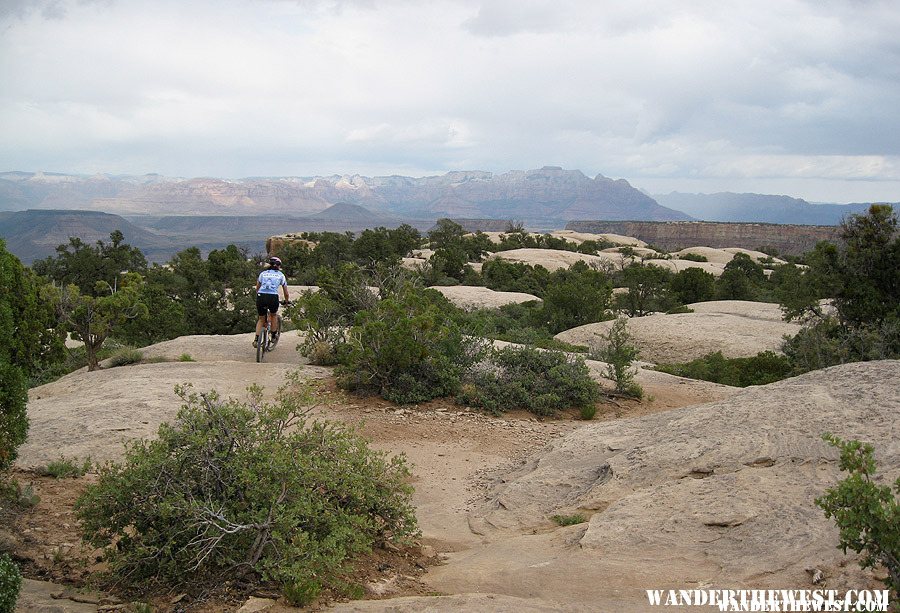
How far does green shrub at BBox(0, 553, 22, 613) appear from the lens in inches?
164

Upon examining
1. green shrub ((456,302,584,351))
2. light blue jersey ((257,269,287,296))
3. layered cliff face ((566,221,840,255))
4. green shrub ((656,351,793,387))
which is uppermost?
layered cliff face ((566,221,840,255))

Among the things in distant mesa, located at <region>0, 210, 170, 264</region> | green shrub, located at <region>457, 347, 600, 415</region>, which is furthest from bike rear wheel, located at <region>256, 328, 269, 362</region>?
distant mesa, located at <region>0, 210, 170, 264</region>

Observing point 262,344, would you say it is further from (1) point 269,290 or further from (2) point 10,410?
(2) point 10,410

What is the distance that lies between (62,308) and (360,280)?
6232mm

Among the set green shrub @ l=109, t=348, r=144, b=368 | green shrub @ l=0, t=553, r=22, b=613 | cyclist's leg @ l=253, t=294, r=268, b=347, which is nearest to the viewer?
green shrub @ l=0, t=553, r=22, b=613

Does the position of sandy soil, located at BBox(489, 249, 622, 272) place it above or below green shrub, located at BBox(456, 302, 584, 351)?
above

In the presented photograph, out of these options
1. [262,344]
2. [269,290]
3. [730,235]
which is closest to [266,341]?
[262,344]

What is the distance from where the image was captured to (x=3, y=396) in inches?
245

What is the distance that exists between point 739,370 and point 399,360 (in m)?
9.33

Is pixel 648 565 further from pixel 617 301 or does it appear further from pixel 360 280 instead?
pixel 617 301

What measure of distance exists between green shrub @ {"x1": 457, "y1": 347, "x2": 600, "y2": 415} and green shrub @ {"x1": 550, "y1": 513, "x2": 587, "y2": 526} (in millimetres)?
4490

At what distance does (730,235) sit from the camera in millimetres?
99688

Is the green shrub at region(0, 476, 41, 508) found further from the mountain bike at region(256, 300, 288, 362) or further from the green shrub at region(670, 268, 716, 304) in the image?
the green shrub at region(670, 268, 716, 304)

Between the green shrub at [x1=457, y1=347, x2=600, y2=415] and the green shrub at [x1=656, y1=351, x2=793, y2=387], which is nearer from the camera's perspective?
the green shrub at [x1=457, y1=347, x2=600, y2=415]
